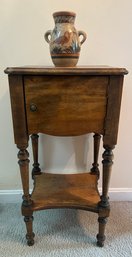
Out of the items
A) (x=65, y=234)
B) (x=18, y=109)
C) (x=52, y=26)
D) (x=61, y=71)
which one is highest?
(x=52, y=26)

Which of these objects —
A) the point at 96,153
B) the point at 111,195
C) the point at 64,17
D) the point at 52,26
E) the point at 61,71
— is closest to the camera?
the point at 61,71

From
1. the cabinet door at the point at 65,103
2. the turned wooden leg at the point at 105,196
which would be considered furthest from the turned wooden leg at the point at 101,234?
the cabinet door at the point at 65,103

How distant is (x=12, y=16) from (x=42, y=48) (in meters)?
0.20

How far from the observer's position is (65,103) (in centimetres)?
79

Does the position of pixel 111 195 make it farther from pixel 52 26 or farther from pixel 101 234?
pixel 52 26

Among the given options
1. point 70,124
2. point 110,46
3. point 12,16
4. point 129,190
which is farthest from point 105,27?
point 129,190

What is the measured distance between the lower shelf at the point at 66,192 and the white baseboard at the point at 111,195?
21cm

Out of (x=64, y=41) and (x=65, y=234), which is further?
(x=65, y=234)

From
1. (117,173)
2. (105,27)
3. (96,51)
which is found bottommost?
(117,173)

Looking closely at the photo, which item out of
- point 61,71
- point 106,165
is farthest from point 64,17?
point 106,165

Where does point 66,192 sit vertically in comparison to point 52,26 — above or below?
below

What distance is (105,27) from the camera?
109 centimetres

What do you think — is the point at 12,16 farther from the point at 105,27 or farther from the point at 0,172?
the point at 0,172

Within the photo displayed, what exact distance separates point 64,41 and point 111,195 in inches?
37.6
